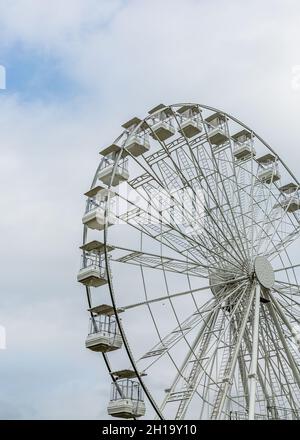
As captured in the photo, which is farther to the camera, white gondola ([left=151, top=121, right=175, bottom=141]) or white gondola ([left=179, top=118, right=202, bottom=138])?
white gondola ([left=179, top=118, right=202, bottom=138])

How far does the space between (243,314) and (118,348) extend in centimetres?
468

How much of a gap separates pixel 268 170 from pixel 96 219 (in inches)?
384

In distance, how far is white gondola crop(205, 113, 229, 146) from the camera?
87.2 ft

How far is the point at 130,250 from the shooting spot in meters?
21.8

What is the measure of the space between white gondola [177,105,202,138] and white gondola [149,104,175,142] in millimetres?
658

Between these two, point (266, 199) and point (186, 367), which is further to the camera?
point (266, 199)

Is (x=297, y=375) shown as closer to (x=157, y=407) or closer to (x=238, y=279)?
(x=238, y=279)

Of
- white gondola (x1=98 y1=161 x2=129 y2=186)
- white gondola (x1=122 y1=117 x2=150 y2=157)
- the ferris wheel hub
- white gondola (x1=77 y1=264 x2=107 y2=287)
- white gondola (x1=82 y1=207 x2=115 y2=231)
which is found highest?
white gondola (x1=122 y1=117 x2=150 y2=157)

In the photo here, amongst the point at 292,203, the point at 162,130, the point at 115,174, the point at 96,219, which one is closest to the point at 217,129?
the point at 162,130

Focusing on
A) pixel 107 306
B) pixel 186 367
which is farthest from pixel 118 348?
pixel 186 367

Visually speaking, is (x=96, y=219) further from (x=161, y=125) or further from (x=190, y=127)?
(x=190, y=127)

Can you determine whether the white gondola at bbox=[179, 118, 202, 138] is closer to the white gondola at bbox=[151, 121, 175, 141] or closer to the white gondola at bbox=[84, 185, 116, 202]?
the white gondola at bbox=[151, 121, 175, 141]

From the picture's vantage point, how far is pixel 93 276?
69.2 ft

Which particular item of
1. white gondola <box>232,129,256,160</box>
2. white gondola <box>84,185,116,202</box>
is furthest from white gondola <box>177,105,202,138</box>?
white gondola <box>84,185,116,202</box>
